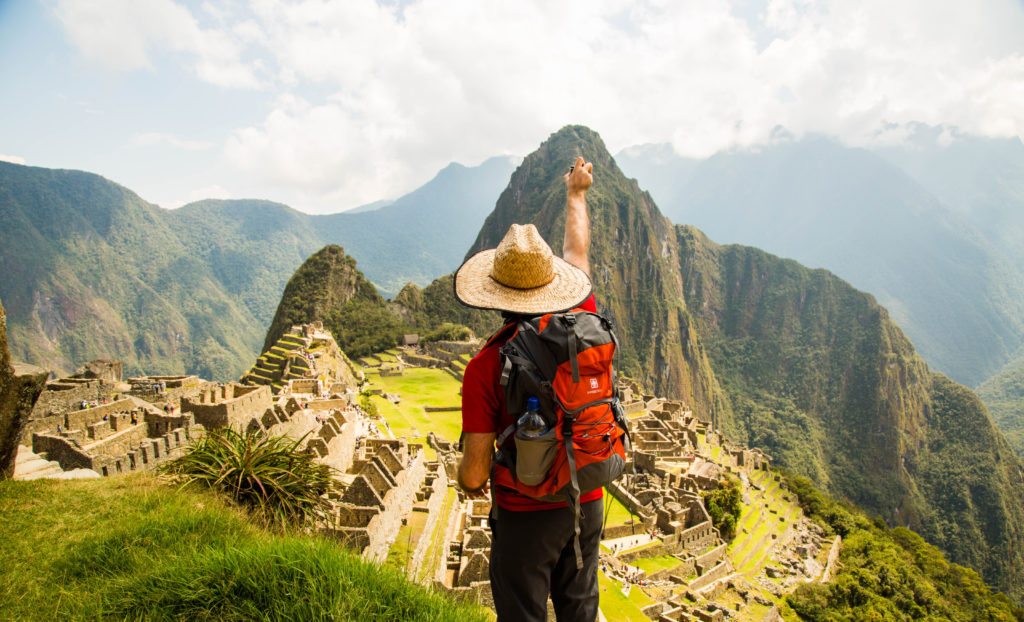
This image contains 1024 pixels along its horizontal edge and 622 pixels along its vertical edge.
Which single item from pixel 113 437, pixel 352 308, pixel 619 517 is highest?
pixel 352 308

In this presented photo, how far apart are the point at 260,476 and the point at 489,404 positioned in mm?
4182

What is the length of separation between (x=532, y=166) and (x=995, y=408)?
465ft

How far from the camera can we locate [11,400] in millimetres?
5398

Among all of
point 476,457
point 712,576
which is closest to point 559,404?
point 476,457

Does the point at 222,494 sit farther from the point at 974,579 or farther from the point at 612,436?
the point at 974,579

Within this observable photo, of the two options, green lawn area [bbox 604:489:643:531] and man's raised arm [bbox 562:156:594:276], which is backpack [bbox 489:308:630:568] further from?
green lawn area [bbox 604:489:643:531]

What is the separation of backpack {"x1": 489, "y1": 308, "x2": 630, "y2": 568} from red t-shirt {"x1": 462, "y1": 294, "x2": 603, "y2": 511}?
7cm

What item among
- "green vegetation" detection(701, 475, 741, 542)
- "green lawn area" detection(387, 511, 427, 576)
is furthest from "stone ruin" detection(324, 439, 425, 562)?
"green vegetation" detection(701, 475, 741, 542)

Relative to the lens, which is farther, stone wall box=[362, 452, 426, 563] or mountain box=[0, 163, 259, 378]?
mountain box=[0, 163, 259, 378]

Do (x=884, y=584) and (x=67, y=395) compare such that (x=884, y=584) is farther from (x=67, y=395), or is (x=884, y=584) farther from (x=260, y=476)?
(x=67, y=395)

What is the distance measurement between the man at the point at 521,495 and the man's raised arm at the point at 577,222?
413 mm

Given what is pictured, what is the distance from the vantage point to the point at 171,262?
11500 centimetres

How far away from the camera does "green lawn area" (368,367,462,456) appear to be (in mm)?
24953

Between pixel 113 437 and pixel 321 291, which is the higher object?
pixel 321 291
